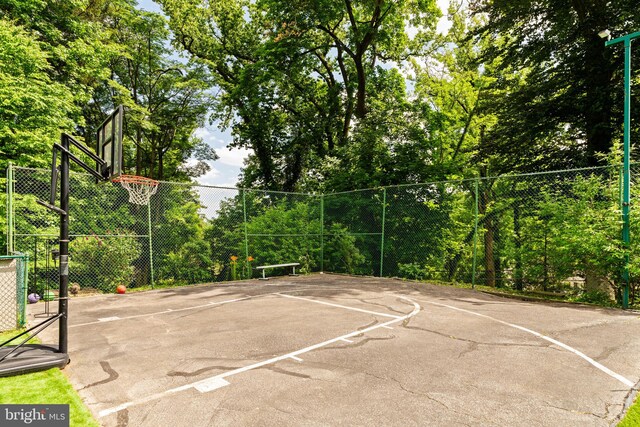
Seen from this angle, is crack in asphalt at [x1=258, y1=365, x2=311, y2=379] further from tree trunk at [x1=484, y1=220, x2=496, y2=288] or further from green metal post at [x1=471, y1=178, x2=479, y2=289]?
tree trunk at [x1=484, y1=220, x2=496, y2=288]

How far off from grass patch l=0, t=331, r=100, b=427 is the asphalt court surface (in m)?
0.12

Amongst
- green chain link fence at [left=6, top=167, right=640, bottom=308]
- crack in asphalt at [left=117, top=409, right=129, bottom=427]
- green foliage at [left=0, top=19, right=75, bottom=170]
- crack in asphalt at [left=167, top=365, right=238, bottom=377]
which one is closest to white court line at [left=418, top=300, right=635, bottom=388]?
green chain link fence at [left=6, top=167, right=640, bottom=308]

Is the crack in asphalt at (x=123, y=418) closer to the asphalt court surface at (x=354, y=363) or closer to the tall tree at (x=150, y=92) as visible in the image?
the asphalt court surface at (x=354, y=363)

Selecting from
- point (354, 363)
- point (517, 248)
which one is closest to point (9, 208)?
point (354, 363)

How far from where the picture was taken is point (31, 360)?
3943mm

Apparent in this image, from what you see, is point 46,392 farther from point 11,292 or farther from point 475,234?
point 475,234

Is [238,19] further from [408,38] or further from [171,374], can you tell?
[171,374]

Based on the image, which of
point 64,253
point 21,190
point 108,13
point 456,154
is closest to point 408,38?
point 456,154

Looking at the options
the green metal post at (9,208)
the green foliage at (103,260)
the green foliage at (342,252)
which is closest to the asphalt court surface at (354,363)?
the green foliage at (103,260)

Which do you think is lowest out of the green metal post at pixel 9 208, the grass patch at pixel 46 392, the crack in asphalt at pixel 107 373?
the crack in asphalt at pixel 107 373

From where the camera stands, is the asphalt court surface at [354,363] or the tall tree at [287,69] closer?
the asphalt court surface at [354,363]

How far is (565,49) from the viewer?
12195 mm

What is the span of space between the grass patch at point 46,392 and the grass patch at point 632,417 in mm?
4312

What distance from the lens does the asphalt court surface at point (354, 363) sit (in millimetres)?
3129
